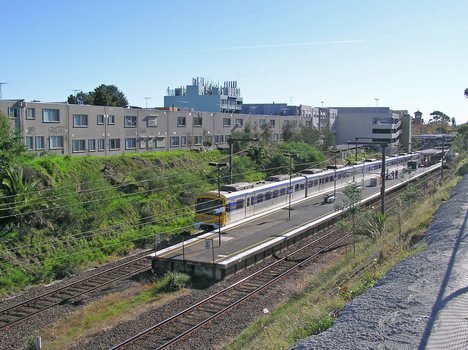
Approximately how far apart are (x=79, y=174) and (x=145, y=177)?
4359 millimetres

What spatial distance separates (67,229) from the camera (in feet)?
80.0

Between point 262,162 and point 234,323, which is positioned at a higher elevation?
point 262,162

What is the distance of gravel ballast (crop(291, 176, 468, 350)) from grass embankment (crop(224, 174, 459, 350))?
2.22ft

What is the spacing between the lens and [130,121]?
42.9 m

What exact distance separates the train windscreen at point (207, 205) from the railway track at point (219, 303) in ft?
16.2

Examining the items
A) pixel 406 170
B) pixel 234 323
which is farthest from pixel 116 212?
pixel 406 170

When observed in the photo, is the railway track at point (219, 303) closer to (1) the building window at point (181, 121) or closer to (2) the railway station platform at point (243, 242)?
(2) the railway station platform at point (243, 242)

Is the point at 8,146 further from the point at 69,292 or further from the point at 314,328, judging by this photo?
the point at 314,328

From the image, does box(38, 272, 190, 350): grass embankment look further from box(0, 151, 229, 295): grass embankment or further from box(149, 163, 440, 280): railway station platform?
box(0, 151, 229, 295): grass embankment

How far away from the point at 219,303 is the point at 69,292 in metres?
5.76

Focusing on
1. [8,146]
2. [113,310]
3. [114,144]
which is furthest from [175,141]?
[113,310]

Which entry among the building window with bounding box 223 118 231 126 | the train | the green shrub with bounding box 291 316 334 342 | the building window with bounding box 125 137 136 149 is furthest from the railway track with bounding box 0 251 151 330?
the building window with bounding box 223 118 231 126

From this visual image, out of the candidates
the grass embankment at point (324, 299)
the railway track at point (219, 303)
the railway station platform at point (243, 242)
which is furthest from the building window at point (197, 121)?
the grass embankment at point (324, 299)

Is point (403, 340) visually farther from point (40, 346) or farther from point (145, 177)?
point (145, 177)
